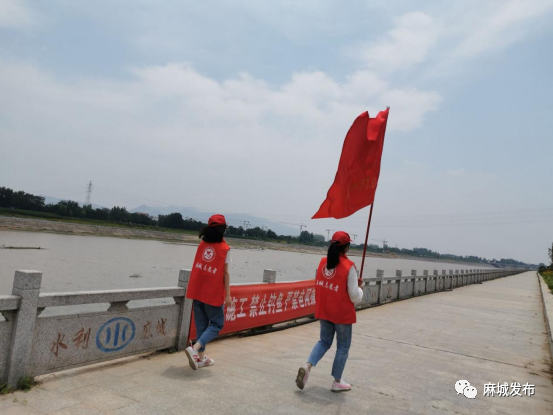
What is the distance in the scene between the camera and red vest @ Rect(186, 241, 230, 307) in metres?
4.82

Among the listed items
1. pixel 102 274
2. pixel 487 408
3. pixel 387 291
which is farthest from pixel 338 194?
pixel 102 274

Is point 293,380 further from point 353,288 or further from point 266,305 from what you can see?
point 266,305

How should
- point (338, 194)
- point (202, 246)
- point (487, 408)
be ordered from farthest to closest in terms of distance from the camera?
point (338, 194) → point (202, 246) → point (487, 408)

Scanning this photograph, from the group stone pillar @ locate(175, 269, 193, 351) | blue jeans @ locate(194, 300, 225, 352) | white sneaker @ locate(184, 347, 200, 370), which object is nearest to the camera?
white sneaker @ locate(184, 347, 200, 370)

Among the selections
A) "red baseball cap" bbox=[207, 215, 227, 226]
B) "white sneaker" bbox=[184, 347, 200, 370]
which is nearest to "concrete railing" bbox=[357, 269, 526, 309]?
"red baseball cap" bbox=[207, 215, 227, 226]

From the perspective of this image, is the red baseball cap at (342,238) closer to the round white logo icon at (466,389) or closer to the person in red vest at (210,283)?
the person in red vest at (210,283)

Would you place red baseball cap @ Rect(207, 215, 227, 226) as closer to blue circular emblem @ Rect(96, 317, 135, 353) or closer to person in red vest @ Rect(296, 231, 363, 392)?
person in red vest @ Rect(296, 231, 363, 392)

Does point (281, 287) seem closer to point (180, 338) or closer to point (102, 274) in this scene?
point (180, 338)

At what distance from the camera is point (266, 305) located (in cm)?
749

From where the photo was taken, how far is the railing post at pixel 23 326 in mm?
3721

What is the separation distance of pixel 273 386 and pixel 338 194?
260 centimetres

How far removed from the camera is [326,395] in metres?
4.41

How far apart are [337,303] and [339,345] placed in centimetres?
49

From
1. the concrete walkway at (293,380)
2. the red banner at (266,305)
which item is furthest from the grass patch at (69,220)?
the concrete walkway at (293,380)
